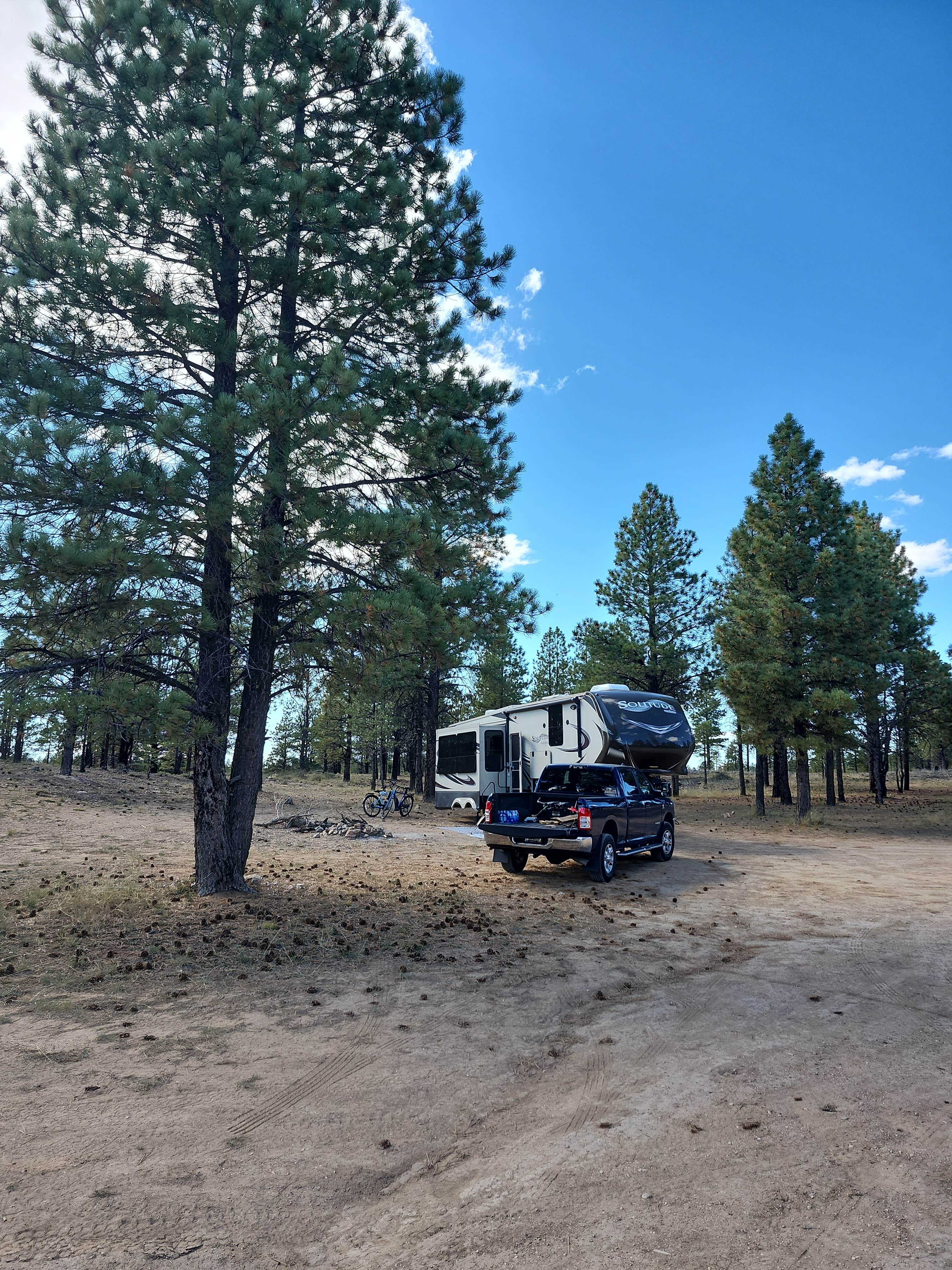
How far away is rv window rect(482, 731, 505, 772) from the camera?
20.1 metres

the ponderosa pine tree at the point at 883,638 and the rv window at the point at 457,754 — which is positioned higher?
the ponderosa pine tree at the point at 883,638

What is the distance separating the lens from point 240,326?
32.6 ft

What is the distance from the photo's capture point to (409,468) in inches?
380

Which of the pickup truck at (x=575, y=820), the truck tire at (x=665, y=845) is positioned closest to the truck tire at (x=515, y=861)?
the pickup truck at (x=575, y=820)

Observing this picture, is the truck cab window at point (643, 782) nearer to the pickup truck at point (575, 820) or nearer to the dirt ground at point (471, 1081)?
the pickup truck at point (575, 820)

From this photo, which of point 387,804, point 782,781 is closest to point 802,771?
point 782,781

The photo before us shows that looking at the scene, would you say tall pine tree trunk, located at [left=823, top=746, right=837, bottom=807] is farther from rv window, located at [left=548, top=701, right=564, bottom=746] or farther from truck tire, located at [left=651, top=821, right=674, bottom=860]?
truck tire, located at [left=651, top=821, right=674, bottom=860]

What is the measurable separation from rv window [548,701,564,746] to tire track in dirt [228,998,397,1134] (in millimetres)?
12505

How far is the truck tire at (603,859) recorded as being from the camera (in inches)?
456

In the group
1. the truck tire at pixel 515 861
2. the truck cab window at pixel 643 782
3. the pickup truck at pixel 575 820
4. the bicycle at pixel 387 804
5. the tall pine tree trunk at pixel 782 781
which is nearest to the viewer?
the pickup truck at pixel 575 820

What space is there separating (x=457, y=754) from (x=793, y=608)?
11266mm

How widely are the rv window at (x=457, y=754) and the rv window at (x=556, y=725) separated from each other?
3998 millimetres

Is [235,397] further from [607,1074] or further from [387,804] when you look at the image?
[387,804]

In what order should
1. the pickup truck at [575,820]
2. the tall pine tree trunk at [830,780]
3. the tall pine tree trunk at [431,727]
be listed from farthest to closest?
the tall pine tree trunk at [830,780] < the tall pine tree trunk at [431,727] < the pickup truck at [575,820]
